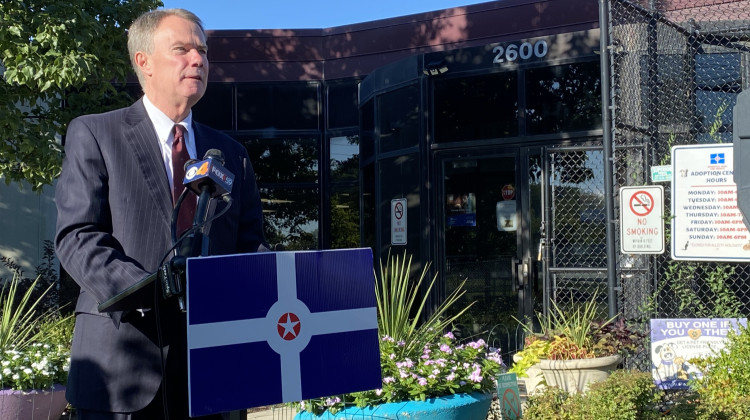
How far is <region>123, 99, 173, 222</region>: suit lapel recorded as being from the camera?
2.48 m

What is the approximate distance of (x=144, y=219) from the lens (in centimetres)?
244

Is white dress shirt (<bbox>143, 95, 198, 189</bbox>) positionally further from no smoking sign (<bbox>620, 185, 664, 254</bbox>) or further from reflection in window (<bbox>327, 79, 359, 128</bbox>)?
reflection in window (<bbox>327, 79, 359, 128</bbox>)

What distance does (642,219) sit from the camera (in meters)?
6.57

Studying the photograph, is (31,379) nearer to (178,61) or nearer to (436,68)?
(178,61)

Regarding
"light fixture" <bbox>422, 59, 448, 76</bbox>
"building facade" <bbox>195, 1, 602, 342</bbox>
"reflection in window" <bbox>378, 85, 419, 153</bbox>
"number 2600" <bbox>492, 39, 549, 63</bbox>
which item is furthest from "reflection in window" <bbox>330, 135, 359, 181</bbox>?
"number 2600" <bbox>492, 39, 549, 63</bbox>

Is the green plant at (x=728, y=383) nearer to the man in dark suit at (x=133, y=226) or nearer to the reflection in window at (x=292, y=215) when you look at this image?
the man in dark suit at (x=133, y=226)

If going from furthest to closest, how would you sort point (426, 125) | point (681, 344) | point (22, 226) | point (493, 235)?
point (22, 226), point (426, 125), point (493, 235), point (681, 344)

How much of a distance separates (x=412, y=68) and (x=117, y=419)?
30.3ft

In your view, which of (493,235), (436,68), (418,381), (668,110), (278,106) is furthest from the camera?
(278,106)

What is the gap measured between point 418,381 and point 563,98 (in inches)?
230

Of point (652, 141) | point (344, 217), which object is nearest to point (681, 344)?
point (652, 141)

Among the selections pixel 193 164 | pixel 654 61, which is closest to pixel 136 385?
pixel 193 164

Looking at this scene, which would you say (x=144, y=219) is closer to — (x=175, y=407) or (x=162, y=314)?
(x=162, y=314)

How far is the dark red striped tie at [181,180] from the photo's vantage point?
2.50 metres
